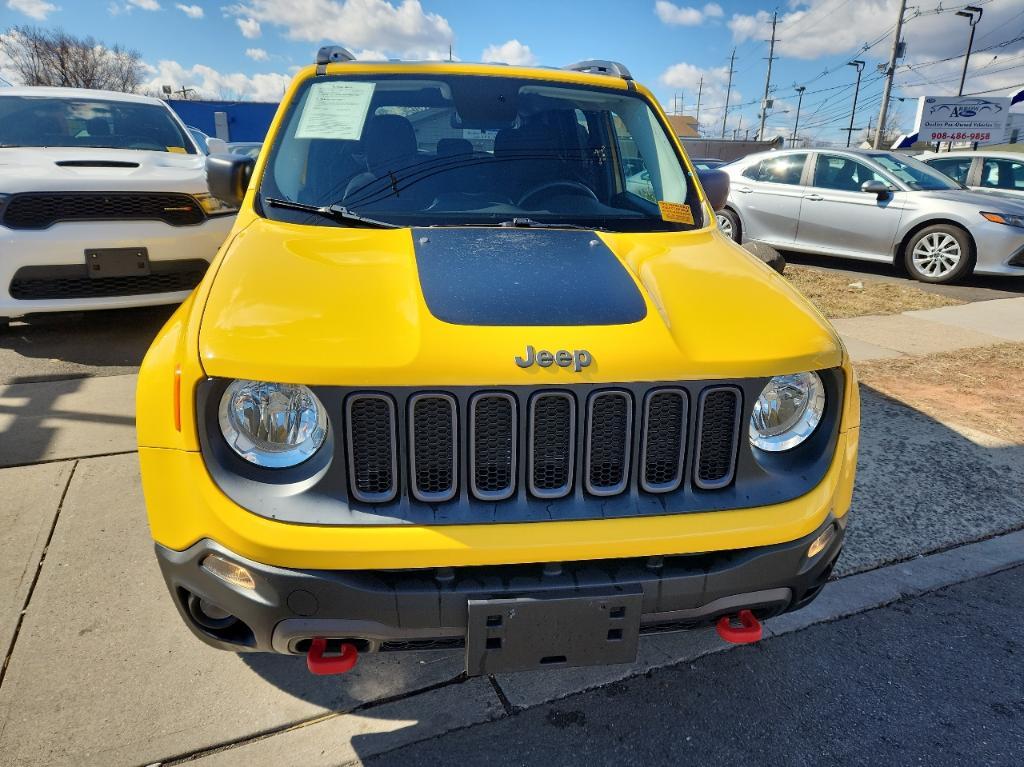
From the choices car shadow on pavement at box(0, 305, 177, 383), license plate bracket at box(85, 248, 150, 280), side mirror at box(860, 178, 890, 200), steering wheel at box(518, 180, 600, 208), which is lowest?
car shadow on pavement at box(0, 305, 177, 383)

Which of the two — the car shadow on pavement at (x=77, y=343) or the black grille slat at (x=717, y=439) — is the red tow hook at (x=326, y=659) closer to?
the black grille slat at (x=717, y=439)

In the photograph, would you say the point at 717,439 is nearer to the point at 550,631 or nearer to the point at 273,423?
the point at 550,631

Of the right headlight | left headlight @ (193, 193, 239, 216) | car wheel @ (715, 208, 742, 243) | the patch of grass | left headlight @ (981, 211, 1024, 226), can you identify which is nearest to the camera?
the right headlight

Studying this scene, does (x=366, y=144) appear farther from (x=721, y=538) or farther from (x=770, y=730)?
(x=770, y=730)

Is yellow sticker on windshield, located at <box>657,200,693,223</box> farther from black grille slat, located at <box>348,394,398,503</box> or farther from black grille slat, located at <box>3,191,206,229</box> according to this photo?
black grille slat, located at <box>3,191,206,229</box>

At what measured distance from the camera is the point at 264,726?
2129mm

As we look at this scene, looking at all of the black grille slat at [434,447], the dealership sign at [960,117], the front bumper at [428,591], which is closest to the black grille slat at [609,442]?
the front bumper at [428,591]

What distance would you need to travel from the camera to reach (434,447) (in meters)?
1.73

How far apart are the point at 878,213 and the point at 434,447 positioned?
9439 millimetres

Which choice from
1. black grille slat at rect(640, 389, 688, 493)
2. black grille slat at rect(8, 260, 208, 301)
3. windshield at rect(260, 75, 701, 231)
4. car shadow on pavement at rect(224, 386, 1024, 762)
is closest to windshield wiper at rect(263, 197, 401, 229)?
windshield at rect(260, 75, 701, 231)

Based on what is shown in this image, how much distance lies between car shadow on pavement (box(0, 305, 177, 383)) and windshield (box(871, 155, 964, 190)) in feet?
29.4

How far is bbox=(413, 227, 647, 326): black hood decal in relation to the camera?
185 centimetres

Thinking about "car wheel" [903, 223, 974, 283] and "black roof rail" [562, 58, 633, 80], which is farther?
"car wheel" [903, 223, 974, 283]

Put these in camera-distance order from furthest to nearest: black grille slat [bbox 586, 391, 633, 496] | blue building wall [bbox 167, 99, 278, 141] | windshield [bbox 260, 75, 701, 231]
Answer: blue building wall [bbox 167, 99, 278, 141] < windshield [bbox 260, 75, 701, 231] < black grille slat [bbox 586, 391, 633, 496]
